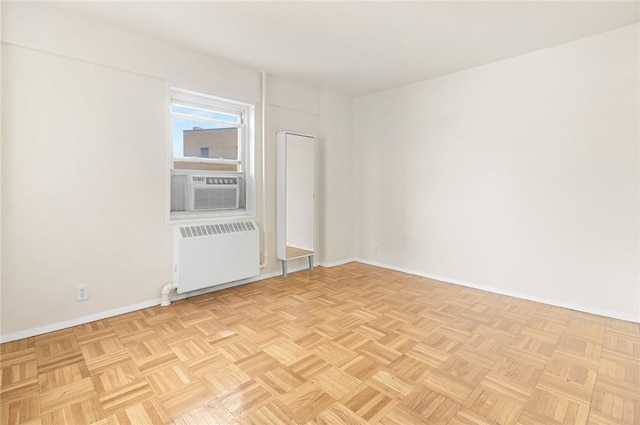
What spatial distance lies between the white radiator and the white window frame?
0.55 ft

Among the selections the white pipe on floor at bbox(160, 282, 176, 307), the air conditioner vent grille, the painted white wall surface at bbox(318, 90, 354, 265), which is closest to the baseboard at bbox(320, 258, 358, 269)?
the painted white wall surface at bbox(318, 90, 354, 265)

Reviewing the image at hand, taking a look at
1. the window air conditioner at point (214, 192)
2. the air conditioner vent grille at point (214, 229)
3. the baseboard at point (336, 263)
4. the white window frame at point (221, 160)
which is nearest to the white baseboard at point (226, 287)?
the baseboard at point (336, 263)

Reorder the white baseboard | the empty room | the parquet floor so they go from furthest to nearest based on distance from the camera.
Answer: the white baseboard
the empty room
the parquet floor

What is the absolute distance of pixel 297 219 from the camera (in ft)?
14.0

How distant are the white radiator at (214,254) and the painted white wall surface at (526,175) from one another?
6.57 ft

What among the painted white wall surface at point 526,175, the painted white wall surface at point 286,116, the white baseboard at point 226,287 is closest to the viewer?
the white baseboard at point 226,287

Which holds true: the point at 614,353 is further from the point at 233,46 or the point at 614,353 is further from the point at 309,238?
the point at 233,46

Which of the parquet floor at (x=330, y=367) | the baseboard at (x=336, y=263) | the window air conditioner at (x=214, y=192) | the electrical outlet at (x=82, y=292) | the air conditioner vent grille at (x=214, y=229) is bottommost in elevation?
the parquet floor at (x=330, y=367)

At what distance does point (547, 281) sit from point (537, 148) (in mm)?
1363

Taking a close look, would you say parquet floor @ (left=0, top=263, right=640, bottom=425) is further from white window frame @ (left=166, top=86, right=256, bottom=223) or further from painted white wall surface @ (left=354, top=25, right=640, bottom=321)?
white window frame @ (left=166, top=86, right=256, bottom=223)

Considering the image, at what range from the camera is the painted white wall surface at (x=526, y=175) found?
282 centimetres

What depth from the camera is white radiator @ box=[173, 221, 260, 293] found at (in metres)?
3.17

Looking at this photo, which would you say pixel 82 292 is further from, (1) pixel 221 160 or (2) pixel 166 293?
(1) pixel 221 160

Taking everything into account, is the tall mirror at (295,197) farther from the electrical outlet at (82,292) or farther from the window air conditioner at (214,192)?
the electrical outlet at (82,292)
